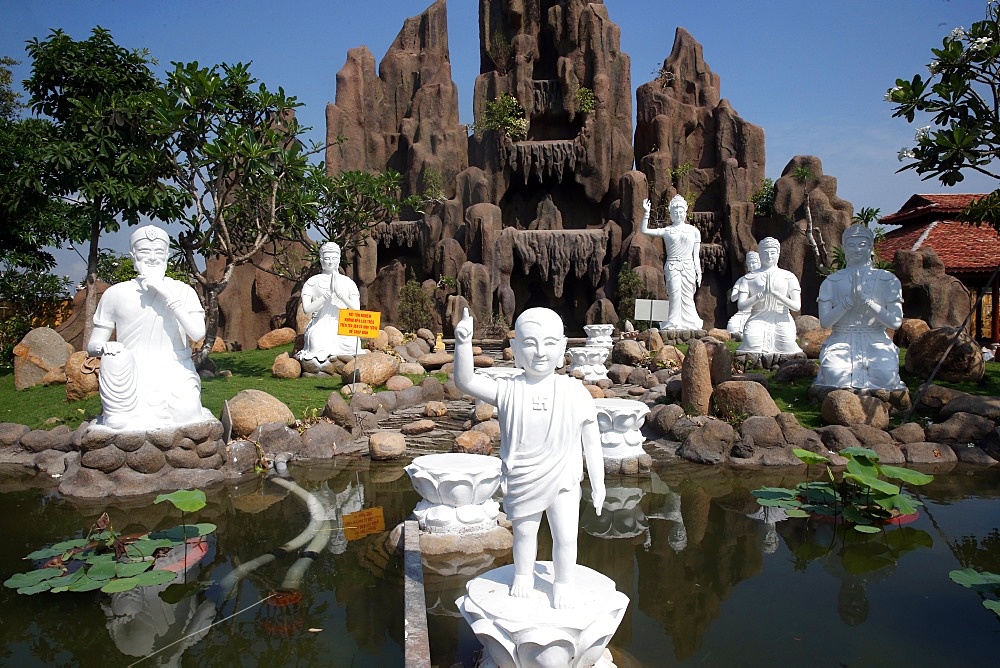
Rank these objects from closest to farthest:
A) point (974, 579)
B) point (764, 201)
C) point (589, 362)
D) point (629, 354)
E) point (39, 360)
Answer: point (974, 579), point (39, 360), point (589, 362), point (629, 354), point (764, 201)

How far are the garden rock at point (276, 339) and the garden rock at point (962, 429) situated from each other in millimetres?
13811

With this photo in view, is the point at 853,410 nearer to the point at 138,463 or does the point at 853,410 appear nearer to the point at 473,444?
the point at 473,444

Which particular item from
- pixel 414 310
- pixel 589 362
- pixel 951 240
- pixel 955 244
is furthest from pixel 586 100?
pixel 589 362

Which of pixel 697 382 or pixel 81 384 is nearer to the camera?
pixel 697 382

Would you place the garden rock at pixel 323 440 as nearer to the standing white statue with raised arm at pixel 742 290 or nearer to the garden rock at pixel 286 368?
the garden rock at pixel 286 368

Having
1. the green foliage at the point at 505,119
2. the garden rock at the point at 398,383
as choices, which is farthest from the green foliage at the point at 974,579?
the green foliage at the point at 505,119

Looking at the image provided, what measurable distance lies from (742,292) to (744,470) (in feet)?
19.0

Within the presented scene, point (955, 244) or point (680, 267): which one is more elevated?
point (955, 244)

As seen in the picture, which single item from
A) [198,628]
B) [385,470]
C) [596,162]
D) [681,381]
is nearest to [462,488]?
[198,628]

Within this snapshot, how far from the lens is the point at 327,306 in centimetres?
1288

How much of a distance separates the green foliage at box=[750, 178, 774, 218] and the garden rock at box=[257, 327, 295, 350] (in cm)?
1536

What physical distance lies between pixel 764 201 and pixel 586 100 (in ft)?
22.9

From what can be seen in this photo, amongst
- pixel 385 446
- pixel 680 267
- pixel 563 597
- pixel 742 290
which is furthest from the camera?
pixel 680 267

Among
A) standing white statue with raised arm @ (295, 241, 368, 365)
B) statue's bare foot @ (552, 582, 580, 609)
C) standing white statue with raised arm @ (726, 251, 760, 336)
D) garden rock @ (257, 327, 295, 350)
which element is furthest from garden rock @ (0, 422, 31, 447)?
standing white statue with raised arm @ (726, 251, 760, 336)
